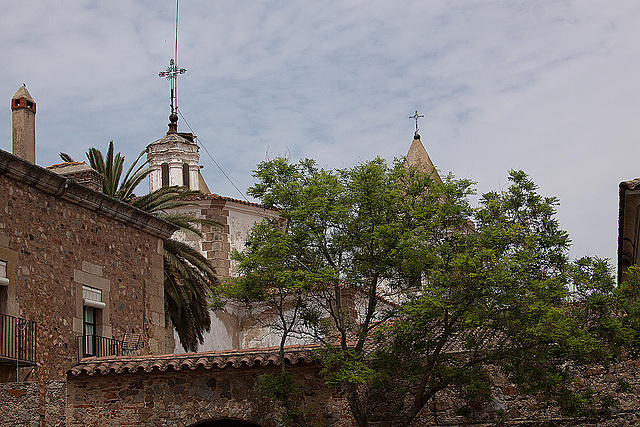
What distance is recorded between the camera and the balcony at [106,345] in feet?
52.7

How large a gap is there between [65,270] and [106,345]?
5.81 ft

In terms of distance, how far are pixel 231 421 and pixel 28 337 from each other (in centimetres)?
365

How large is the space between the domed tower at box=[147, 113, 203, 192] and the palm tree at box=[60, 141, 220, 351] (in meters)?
10.8

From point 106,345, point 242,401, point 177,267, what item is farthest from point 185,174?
point 242,401

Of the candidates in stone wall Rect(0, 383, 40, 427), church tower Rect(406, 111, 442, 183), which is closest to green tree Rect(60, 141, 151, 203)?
stone wall Rect(0, 383, 40, 427)

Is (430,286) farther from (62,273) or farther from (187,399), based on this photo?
(62,273)

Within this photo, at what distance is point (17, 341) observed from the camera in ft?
47.2

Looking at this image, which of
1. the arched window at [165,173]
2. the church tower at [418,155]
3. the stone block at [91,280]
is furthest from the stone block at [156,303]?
the church tower at [418,155]

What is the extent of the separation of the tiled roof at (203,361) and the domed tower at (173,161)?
801 inches

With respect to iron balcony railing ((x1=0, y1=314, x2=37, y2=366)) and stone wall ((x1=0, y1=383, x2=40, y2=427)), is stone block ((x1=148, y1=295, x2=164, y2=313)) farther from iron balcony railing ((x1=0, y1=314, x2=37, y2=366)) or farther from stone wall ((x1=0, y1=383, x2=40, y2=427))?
stone wall ((x1=0, y1=383, x2=40, y2=427))

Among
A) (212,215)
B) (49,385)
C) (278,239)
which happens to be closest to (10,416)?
(49,385)

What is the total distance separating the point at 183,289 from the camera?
68.9 ft

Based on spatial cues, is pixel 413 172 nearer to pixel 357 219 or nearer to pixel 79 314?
pixel 357 219

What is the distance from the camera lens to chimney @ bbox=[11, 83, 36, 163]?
57.4ft
